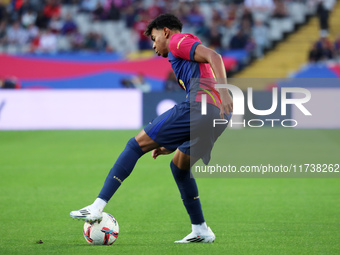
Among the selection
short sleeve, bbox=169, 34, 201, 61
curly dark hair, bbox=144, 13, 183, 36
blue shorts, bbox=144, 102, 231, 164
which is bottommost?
blue shorts, bbox=144, 102, 231, 164

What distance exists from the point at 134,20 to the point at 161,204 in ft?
58.3

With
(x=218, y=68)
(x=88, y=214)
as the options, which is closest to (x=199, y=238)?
(x=88, y=214)

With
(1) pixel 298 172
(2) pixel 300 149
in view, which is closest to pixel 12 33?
(2) pixel 300 149

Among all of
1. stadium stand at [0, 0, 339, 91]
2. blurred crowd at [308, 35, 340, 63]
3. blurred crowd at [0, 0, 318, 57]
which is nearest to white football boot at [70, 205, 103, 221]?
stadium stand at [0, 0, 339, 91]

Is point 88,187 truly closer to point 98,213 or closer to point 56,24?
point 98,213

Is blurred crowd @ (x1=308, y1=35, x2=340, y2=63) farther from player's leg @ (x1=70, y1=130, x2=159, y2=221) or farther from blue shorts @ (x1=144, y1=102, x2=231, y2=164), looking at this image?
player's leg @ (x1=70, y1=130, x2=159, y2=221)

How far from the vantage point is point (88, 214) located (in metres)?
5.25

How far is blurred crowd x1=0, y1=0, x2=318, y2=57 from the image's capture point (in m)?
23.3

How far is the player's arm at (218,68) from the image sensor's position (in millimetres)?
4980

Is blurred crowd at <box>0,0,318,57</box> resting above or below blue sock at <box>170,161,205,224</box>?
above

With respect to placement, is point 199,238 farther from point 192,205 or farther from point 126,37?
point 126,37

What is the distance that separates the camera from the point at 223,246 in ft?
18.1

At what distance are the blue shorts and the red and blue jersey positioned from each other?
0.33 ft

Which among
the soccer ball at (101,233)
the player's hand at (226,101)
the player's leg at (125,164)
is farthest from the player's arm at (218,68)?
Result: the soccer ball at (101,233)
